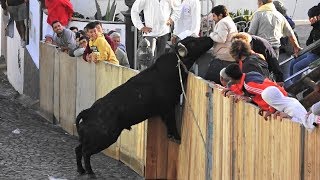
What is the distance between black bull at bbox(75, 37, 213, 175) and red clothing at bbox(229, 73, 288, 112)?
7.65 feet

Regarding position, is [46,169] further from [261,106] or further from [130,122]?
[261,106]

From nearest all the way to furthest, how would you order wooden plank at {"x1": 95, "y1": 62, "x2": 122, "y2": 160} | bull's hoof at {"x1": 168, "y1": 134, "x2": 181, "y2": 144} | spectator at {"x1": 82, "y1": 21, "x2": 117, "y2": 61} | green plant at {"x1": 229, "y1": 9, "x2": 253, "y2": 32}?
bull's hoof at {"x1": 168, "y1": 134, "x2": 181, "y2": 144} → wooden plank at {"x1": 95, "y1": 62, "x2": 122, "y2": 160} → spectator at {"x1": 82, "y1": 21, "x2": 117, "y2": 61} → green plant at {"x1": 229, "y1": 9, "x2": 253, "y2": 32}

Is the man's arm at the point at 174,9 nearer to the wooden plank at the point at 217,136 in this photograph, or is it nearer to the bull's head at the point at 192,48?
the bull's head at the point at 192,48

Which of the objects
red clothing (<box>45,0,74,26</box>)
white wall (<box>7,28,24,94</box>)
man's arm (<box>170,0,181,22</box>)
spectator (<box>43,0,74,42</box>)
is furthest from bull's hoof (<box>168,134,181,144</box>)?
white wall (<box>7,28,24,94</box>)

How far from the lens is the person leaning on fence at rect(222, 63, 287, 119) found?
789 centimetres

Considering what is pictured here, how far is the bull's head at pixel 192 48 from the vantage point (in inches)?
422

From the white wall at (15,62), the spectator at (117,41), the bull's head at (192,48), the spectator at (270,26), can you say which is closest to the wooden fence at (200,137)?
the bull's head at (192,48)

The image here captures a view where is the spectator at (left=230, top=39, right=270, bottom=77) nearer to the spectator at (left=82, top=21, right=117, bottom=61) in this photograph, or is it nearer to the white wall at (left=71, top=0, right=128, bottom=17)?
the spectator at (left=82, top=21, right=117, bottom=61)

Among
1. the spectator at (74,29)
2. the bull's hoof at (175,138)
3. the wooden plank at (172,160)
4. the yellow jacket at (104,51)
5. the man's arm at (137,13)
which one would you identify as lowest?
the wooden plank at (172,160)

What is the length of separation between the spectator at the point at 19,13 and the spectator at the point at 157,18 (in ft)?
17.0

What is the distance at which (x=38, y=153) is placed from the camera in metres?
13.3

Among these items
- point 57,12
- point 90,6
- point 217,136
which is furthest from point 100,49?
point 90,6

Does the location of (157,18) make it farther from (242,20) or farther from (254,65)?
(254,65)

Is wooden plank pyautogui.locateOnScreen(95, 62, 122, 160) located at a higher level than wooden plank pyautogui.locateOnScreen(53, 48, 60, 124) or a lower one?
higher
